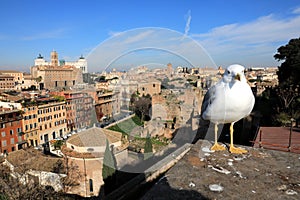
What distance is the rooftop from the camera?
1.17 meters

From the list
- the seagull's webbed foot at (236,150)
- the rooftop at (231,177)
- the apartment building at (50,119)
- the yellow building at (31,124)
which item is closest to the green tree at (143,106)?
the seagull's webbed foot at (236,150)

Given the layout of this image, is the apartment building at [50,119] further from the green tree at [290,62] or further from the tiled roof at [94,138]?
the green tree at [290,62]

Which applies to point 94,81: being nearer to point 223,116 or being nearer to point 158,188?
point 223,116

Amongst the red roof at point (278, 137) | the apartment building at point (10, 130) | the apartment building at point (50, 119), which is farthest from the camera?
the apartment building at point (50, 119)

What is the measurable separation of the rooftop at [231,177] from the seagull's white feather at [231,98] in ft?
1.42

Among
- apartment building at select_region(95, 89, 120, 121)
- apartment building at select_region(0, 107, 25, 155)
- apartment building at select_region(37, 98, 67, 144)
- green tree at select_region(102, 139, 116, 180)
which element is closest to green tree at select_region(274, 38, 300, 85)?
green tree at select_region(102, 139, 116, 180)

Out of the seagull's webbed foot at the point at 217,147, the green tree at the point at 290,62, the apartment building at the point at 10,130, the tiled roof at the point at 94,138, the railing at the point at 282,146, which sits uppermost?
the green tree at the point at 290,62

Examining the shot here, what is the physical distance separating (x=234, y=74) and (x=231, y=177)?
107 centimetres

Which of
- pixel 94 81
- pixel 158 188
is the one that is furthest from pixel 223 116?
pixel 94 81

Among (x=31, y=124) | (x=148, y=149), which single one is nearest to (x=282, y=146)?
(x=148, y=149)

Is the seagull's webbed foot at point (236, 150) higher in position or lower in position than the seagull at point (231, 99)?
lower

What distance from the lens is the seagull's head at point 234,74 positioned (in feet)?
6.75

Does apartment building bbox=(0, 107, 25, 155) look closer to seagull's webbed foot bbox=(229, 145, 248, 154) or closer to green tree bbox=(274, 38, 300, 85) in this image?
→ seagull's webbed foot bbox=(229, 145, 248, 154)

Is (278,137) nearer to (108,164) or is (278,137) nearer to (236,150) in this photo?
(236,150)
